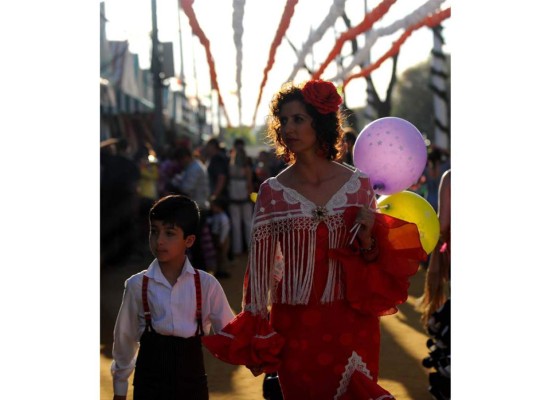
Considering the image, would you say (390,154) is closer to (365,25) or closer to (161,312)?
(161,312)

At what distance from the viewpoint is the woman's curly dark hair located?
5.11 meters

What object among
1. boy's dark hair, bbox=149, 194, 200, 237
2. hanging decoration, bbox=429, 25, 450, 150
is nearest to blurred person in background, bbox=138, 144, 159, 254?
boy's dark hair, bbox=149, 194, 200, 237

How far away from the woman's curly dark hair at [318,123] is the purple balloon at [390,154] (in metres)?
0.96

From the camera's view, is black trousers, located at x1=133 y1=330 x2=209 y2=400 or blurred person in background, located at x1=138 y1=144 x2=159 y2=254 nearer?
black trousers, located at x1=133 y1=330 x2=209 y2=400

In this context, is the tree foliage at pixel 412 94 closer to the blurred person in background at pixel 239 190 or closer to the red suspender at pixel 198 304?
the blurred person in background at pixel 239 190

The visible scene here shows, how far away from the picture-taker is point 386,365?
28.0 ft

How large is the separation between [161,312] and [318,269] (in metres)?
0.83

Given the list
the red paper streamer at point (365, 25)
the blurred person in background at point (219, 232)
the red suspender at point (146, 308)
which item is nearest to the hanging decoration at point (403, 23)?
the red paper streamer at point (365, 25)

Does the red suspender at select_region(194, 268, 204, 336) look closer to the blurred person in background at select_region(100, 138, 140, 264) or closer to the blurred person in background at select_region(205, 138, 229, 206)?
the blurred person in background at select_region(205, 138, 229, 206)
